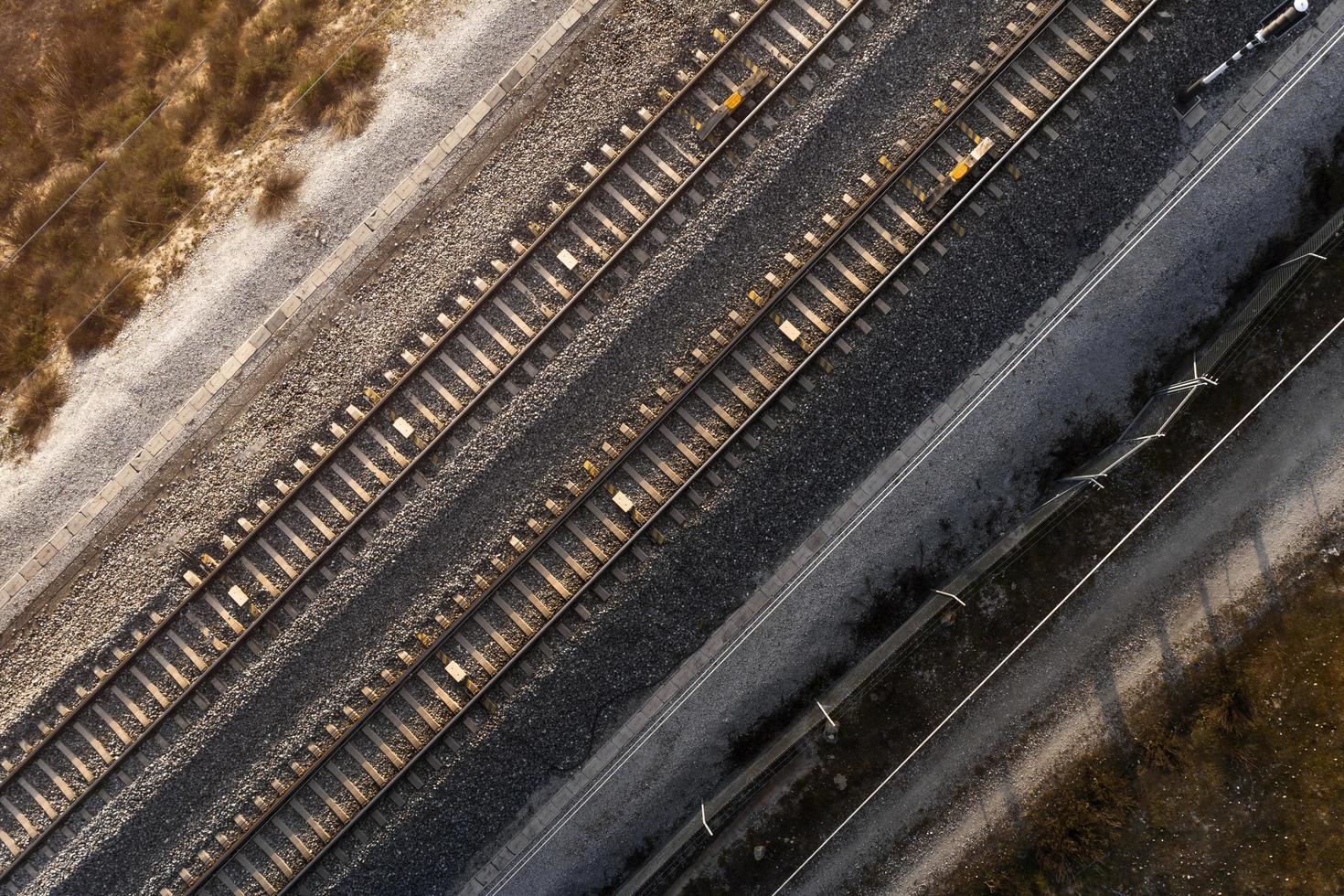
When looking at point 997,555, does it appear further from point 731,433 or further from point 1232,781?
point 1232,781

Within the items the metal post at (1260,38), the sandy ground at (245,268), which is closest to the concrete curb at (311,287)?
the sandy ground at (245,268)

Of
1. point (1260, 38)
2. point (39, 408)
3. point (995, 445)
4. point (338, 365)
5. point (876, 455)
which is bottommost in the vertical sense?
point (995, 445)

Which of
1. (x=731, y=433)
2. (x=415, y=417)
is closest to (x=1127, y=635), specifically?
(x=731, y=433)

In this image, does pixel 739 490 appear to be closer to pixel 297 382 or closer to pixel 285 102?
pixel 297 382

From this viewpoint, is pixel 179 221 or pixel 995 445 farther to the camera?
pixel 179 221

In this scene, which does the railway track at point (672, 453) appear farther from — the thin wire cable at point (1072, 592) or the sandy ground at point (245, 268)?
the sandy ground at point (245, 268)

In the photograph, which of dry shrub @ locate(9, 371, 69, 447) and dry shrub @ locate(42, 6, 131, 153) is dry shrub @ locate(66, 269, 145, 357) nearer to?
dry shrub @ locate(9, 371, 69, 447)
